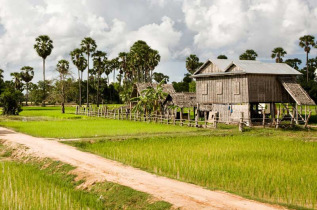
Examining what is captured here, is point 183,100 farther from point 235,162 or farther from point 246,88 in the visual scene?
point 235,162

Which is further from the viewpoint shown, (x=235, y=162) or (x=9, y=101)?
(x=9, y=101)

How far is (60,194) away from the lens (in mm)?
9602

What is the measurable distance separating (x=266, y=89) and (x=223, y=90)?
3.76 metres

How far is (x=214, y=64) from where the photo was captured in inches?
1348

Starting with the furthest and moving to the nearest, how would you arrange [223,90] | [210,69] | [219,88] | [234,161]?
1. [210,69]
2. [219,88]
3. [223,90]
4. [234,161]

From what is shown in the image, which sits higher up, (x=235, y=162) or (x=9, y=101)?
(x=9, y=101)

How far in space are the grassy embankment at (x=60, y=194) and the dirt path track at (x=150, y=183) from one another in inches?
15.6

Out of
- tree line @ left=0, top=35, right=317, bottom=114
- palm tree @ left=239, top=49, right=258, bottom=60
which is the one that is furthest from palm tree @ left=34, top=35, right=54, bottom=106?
palm tree @ left=239, top=49, right=258, bottom=60

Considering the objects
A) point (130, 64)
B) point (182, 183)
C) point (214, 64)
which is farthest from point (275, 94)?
point (130, 64)

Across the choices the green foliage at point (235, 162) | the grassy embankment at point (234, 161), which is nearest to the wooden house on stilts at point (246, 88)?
the grassy embankment at point (234, 161)

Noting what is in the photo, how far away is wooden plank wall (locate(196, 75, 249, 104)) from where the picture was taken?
1235 inches

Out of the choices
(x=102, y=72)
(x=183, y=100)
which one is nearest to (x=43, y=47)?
(x=102, y=72)

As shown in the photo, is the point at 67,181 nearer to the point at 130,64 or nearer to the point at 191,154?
the point at 191,154

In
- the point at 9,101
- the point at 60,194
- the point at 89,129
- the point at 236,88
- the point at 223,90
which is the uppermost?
the point at 236,88
